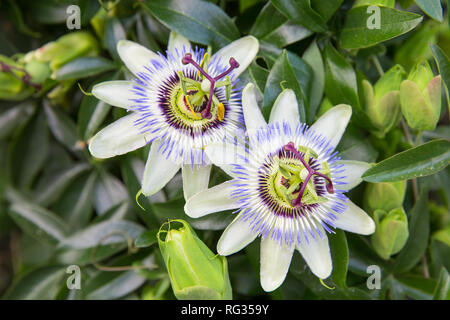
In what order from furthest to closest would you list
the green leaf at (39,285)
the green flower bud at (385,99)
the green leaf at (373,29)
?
1. the green leaf at (39,285)
2. the green flower bud at (385,99)
3. the green leaf at (373,29)

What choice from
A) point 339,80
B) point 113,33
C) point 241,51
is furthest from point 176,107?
point 339,80

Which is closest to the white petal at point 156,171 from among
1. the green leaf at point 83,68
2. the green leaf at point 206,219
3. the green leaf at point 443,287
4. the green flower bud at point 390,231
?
the green leaf at point 206,219

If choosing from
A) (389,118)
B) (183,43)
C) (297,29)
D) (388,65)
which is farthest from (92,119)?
(388,65)

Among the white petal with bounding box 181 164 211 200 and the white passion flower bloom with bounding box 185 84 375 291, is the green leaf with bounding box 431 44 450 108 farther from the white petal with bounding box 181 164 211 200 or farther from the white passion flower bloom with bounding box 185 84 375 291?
the white petal with bounding box 181 164 211 200

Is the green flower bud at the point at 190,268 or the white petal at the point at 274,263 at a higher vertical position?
the green flower bud at the point at 190,268

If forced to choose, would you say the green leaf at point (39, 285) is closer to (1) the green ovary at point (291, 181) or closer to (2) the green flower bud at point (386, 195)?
(1) the green ovary at point (291, 181)

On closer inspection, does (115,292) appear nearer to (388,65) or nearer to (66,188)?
(66,188)
